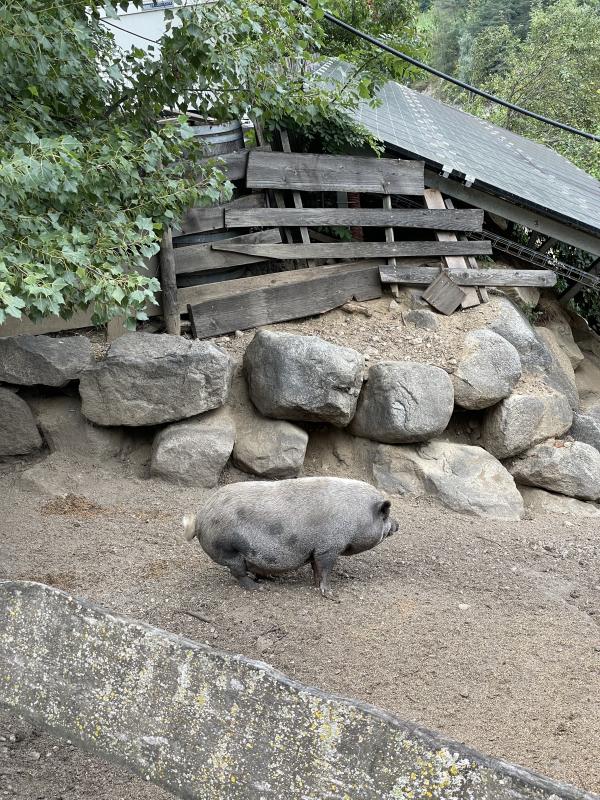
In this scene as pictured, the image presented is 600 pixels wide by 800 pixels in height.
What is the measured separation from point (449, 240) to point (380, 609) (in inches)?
255

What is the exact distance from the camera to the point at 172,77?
709 cm

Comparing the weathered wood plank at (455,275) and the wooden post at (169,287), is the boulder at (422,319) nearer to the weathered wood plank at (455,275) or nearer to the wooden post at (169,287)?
the weathered wood plank at (455,275)

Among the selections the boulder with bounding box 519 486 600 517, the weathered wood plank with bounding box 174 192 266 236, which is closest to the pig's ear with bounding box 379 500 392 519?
the boulder with bounding box 519 486 600 517

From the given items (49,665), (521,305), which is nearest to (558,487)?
(521,305)

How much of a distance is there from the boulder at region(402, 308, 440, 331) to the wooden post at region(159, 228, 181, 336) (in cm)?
303

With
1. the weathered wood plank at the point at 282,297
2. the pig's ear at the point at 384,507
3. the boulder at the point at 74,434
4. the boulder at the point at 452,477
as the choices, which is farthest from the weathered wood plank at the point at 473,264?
the pig's ear at the point at 384,507

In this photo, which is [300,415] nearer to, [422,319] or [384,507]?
[422,319]

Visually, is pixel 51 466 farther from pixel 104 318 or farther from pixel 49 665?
pixel 49 665

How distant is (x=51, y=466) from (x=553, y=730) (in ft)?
20.3

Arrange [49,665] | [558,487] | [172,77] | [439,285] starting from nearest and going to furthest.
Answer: [49,665], [172,77], [558,487], [439,285]

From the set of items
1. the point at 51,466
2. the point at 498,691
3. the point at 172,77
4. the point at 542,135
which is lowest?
the point at 51,466

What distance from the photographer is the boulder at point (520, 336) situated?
1069 centimetres

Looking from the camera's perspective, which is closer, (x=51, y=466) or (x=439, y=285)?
(x=51, y=466)

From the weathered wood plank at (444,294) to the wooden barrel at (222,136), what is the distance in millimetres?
3244
